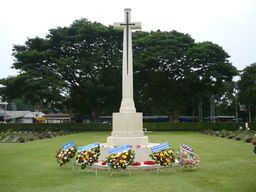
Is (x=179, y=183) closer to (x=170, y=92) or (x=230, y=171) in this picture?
(x=230, y=171)

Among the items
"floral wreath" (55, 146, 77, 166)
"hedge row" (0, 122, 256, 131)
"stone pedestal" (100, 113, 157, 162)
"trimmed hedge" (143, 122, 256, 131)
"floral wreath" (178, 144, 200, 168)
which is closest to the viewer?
"floral wreath" (178, 144, 200, 168)

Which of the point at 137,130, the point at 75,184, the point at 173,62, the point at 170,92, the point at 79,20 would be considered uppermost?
the point at 79,20

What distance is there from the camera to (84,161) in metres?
10.4

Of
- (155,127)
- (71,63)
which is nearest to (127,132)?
(71,63)

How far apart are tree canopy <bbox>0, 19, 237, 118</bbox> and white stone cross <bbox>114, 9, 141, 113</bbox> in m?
21.8

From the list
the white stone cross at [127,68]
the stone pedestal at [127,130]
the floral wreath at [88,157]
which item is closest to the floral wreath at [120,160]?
the floral wreath at [88,157]

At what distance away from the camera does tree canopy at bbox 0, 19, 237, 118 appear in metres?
36.8

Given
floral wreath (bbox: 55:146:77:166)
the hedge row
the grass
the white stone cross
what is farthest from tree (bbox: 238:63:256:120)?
floral wreath (bbox: 55:146:77:166)

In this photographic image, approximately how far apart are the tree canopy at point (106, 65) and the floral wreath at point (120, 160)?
86.0ft

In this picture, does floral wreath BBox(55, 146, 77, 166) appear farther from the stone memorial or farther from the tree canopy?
the tree canopy

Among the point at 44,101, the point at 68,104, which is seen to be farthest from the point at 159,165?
the point at 68,104

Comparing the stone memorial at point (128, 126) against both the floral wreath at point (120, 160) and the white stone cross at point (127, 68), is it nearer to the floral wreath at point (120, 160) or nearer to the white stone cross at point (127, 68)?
the white stone cross at point (127, 68)

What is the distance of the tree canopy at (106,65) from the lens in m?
36.8

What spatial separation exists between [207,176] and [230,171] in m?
1.22
